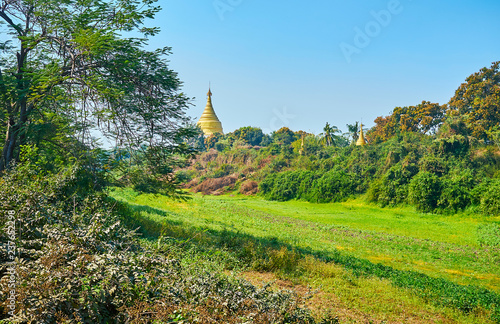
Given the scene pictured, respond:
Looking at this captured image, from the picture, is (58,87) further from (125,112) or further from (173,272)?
(173,272)

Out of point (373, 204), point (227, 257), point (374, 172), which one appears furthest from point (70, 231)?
point (374, 172)

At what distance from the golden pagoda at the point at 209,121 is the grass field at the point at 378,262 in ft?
133

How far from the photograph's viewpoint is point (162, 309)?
3.33 metres

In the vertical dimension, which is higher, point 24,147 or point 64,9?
point 64,9

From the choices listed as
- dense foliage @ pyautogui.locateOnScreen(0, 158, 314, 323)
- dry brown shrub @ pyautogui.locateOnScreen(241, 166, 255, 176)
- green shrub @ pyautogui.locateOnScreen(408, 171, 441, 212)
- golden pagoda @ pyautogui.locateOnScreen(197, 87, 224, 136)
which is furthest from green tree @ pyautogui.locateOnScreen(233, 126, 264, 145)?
dense foliage @ pyautogui.locateOnScreen(0, 158, 314, 323)

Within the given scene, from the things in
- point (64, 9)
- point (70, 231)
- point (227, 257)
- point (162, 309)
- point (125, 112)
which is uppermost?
point (64, 9)

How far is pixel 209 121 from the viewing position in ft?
186

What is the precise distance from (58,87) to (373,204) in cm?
1967

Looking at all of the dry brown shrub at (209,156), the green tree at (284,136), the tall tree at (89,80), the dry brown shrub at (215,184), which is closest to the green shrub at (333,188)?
the dry brown shrub at (215,184)

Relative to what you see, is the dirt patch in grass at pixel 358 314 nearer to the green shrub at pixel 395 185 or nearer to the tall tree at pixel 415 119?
the green shrub at pixel 395 185

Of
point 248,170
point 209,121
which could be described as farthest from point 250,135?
point 248,170

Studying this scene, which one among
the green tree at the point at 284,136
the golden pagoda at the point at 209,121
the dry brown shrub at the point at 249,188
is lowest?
the dry brown shrub at the point at 249,188

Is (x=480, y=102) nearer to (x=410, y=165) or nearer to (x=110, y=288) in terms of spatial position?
(x=410, y=165)

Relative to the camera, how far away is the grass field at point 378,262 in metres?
5.81
